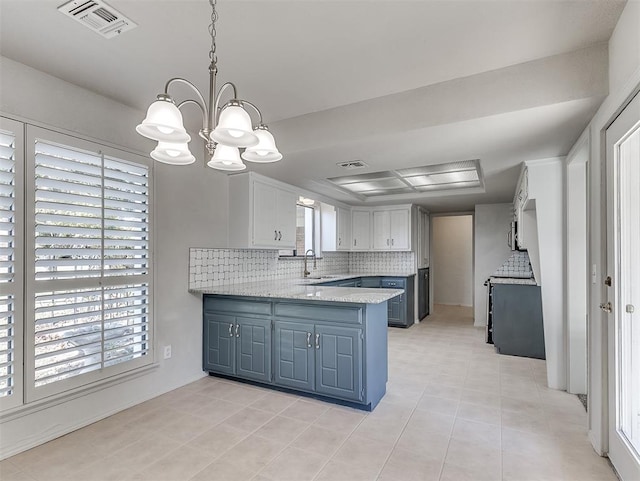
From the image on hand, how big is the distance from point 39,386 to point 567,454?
339 centimetres

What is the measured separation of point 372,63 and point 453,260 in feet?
24.4

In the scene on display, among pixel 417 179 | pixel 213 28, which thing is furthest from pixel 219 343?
pixel 417 179

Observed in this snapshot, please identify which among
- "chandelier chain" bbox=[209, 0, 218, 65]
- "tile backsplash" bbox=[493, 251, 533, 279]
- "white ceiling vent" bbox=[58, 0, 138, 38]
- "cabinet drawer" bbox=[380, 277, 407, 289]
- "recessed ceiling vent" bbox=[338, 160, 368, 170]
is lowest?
"cabinet drawer" bbox=[380, 277, 407, 289]

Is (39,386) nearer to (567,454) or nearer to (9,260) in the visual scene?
(9,260)

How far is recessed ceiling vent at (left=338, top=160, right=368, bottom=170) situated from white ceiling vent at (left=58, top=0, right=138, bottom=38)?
6.75 ft

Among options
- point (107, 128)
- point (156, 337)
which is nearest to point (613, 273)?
point (156, 337)

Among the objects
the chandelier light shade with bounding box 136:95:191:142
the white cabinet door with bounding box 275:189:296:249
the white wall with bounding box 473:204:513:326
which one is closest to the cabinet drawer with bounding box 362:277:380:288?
the white wall with bounding box 473:204:513:326

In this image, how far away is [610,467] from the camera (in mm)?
2025

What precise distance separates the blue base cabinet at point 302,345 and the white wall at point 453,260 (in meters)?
6.25

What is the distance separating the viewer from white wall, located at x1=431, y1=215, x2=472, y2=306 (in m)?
8.62

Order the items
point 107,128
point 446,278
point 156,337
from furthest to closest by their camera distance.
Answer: point 446,278
point 156,337
point 107,128

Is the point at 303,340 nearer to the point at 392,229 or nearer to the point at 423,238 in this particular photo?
the point at 392,229

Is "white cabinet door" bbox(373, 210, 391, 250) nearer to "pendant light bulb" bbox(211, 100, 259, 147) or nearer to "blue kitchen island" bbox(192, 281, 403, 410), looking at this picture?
"blue kitchen island" bbox(192, 281, 403, 410)

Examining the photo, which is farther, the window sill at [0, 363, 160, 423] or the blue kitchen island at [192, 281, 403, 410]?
the blue kitchen island at [192, 281, 403, 410]
